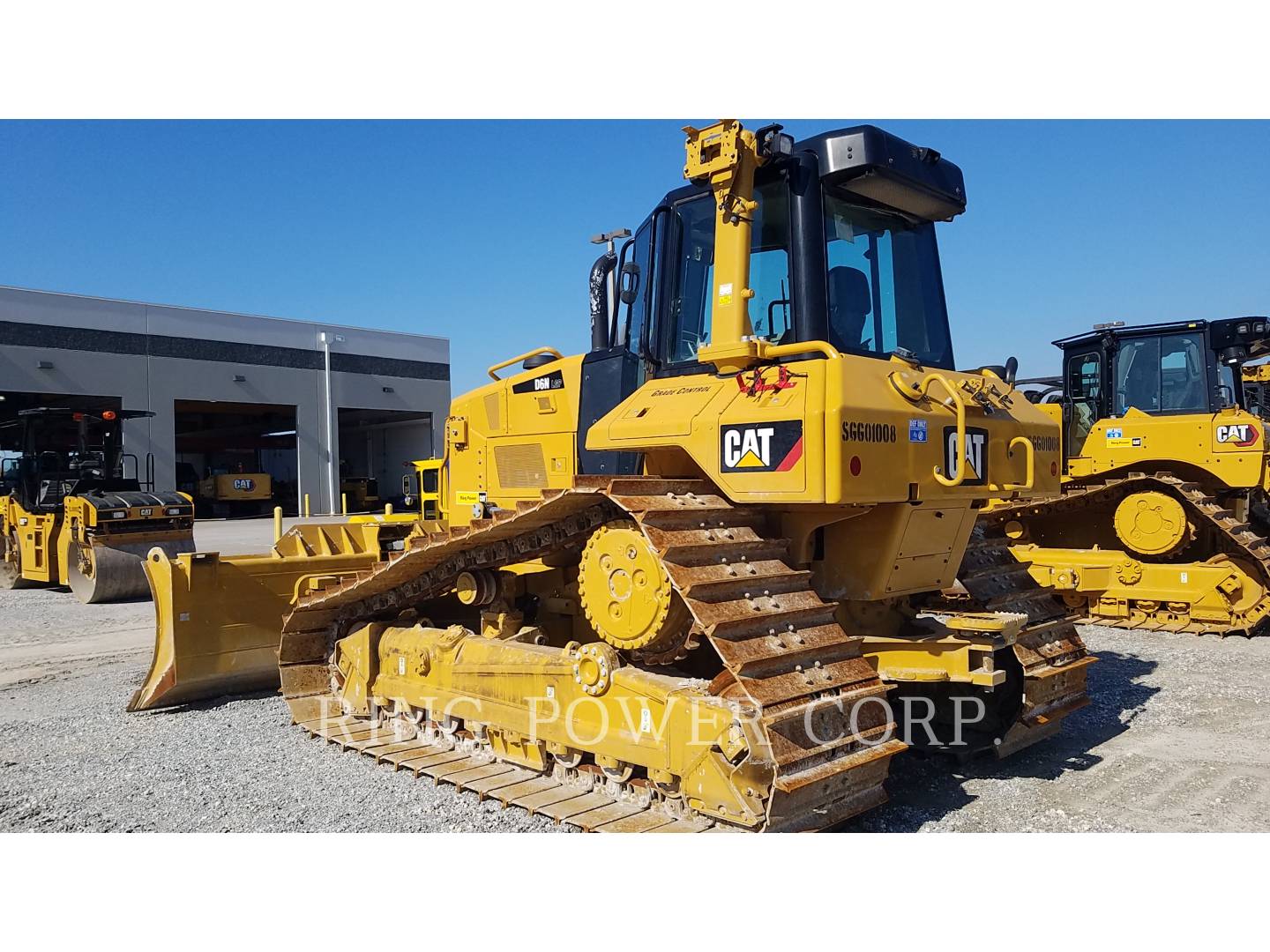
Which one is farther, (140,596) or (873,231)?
(140,596)

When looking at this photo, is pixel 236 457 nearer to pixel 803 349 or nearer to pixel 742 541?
pixel 742 541

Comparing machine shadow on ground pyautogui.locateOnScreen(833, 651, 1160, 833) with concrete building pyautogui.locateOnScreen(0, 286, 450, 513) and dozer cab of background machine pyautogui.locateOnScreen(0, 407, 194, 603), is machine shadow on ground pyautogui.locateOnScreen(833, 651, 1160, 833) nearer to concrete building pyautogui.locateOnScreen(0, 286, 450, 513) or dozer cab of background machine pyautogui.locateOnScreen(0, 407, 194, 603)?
dozer cab of background machine pyautogui.locateOnScreen(0, 407, 194, 603)

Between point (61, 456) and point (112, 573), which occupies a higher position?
point (61, 456)

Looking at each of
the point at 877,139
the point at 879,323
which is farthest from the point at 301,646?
the point at 877,139

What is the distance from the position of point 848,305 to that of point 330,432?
3222 centimetres

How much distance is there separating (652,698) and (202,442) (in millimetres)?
40991

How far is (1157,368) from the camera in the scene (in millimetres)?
10633

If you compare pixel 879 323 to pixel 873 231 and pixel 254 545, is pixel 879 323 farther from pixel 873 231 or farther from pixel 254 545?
pixel 254 545

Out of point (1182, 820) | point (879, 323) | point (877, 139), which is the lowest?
point (1182, 820)

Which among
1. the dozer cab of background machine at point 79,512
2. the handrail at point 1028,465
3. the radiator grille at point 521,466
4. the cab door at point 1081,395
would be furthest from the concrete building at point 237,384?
the handrail at point 1028,465

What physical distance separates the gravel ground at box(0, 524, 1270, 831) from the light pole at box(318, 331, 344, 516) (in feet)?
89.7

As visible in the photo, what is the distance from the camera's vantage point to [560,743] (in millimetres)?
4887

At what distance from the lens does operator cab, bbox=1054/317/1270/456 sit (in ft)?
33.4

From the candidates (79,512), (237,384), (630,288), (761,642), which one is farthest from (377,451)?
(761,642)
